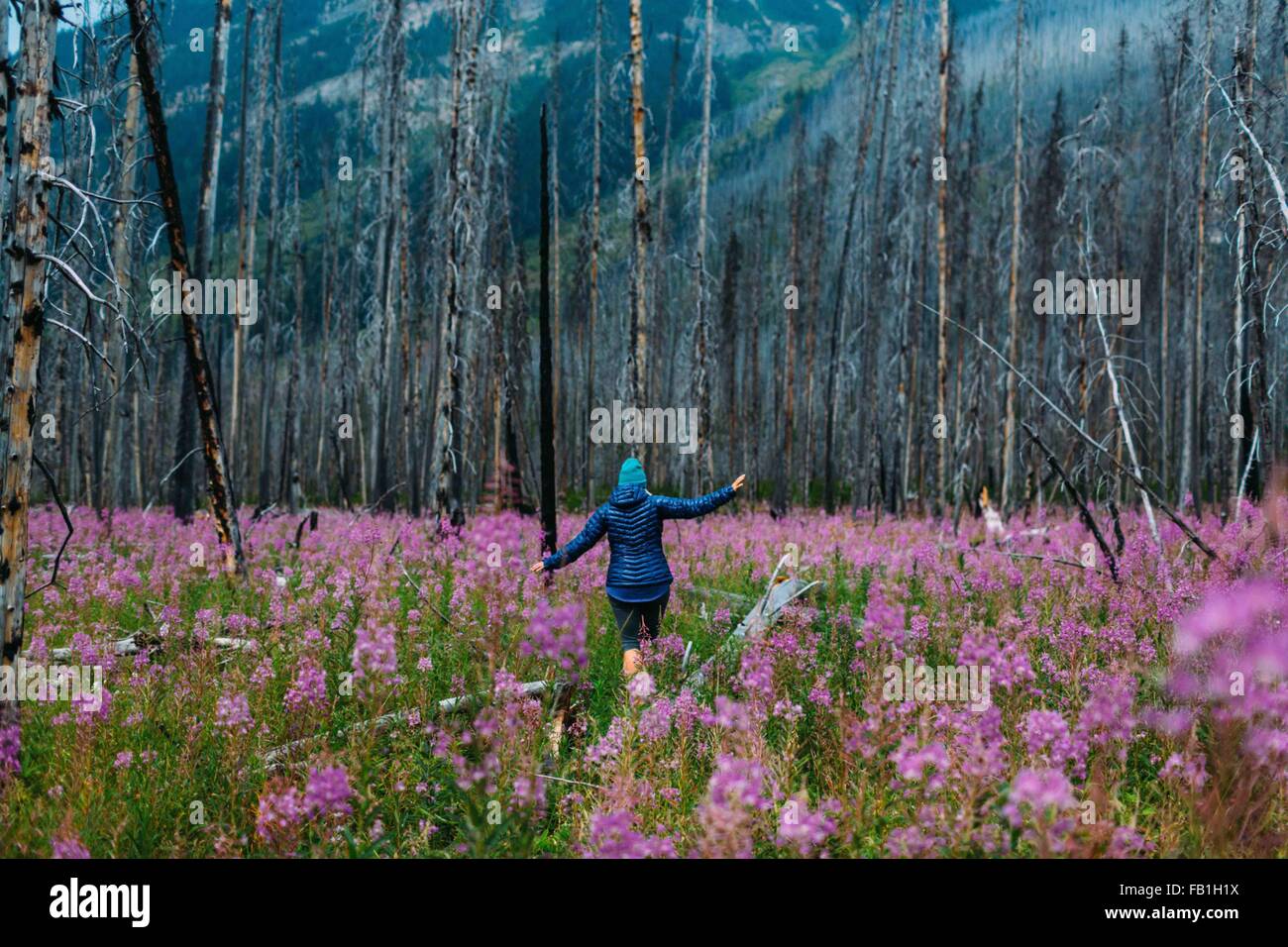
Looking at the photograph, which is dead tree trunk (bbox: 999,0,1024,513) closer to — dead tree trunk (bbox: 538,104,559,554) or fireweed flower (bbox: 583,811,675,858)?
dead tree trunk (bbox: 538,104,559,554)

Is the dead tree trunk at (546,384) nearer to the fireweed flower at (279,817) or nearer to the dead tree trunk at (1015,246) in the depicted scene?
the fireweed flower at (279,817)

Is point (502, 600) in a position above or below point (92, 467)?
below

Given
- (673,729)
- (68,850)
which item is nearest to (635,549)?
(673,729)

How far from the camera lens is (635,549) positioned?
18.3 feet

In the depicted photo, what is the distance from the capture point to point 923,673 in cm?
431

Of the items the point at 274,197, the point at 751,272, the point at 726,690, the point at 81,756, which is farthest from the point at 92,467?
the point at 751,272

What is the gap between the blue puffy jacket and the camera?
551cm

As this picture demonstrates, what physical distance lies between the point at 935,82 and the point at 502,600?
550 inches

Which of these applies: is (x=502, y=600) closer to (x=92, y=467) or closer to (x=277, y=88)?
(x=92, y=467)

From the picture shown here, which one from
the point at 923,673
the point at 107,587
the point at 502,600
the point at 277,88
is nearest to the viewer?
the point at 923,673

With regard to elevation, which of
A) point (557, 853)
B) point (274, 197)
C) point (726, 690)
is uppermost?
point (274, 197)

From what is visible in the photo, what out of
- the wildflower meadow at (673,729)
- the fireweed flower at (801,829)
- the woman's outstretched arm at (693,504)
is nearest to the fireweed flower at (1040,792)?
the wildflower meadow at (673,729)

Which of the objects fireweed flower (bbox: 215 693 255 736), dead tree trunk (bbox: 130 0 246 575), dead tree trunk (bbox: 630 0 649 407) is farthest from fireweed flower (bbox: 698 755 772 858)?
dead tree trunk (bbox: 630 0 649 407)

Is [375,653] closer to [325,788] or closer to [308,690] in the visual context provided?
[325,788]
